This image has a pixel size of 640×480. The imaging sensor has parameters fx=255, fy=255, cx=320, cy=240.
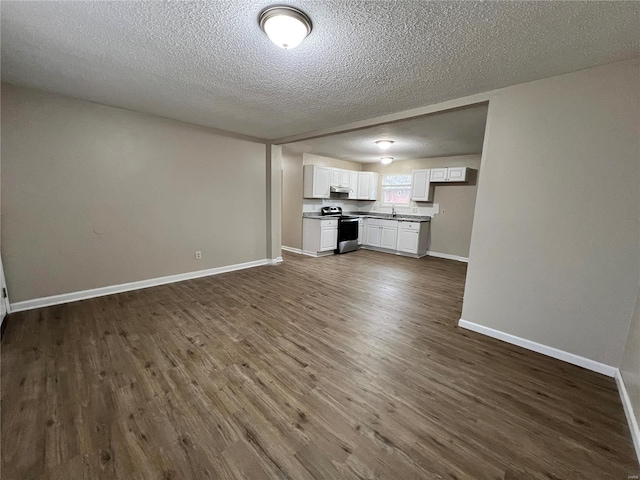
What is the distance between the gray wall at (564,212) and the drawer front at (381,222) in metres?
3.83

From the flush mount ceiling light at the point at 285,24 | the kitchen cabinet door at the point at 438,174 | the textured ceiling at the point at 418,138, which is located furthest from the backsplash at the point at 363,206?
the flush mount ceiling light at the point at 285,24

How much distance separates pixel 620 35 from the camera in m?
1.62

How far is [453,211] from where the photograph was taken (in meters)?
6.18

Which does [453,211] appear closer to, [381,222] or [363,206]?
[381,222]

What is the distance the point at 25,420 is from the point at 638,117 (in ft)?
15.0

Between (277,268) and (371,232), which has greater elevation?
(371,232)

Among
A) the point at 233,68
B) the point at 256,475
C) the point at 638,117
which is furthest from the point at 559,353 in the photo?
the point at 233,68

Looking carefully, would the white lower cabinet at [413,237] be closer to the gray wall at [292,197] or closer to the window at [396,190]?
the window at [396,190]

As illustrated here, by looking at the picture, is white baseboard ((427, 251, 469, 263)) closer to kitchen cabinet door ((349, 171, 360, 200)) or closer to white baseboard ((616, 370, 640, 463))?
kitchen cabinet door ((349, 171, 360, 200))

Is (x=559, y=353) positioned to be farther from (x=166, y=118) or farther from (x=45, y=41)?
(x=166, y=118)

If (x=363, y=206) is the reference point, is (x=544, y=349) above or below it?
below

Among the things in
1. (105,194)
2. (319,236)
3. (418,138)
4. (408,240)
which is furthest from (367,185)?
(105,194)

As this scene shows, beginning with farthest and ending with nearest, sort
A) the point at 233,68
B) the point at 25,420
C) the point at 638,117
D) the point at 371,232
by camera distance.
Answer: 1. the point at 371,232
2. the point at 233,68
3. the point at 638,117
4. the point at 25,420

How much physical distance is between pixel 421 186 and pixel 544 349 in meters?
4.70
